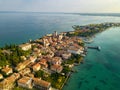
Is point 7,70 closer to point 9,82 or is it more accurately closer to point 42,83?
point 9,82

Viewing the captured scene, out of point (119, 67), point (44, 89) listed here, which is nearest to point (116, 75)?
point (119, 67)

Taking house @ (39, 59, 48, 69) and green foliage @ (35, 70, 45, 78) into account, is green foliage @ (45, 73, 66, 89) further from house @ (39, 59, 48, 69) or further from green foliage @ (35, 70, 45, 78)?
house @ (39, 59, 48, 69)

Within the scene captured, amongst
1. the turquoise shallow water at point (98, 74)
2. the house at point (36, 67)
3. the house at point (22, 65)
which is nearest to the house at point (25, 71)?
the house at point (36, 67)

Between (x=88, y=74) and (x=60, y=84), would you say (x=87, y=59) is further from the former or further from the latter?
(x=60, y=84)

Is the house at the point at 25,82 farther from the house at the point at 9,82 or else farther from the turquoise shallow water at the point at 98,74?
the turquoise shallow water at the point at 98,74

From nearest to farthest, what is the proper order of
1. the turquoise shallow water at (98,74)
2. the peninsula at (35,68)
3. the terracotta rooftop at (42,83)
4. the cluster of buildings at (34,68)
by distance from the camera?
the terracotta rooftop at (42,83) → the cluster of buildings at (34,68) → the peninsula at (35,68) → the turquoise shallow water at (98,74)

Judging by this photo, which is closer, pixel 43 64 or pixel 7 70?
pixel 7 70

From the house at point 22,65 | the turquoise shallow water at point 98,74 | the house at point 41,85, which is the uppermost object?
the house at point 22,65

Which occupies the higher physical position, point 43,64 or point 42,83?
point 43,64

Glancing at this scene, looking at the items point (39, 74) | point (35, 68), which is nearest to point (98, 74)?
point (39, 74)

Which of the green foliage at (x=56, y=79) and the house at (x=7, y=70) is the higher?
the house at (x=7, y=70)
